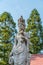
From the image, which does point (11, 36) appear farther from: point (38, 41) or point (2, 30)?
point (38, 41)

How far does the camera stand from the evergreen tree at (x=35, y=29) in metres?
26.1

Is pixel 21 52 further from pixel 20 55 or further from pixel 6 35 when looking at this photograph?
pixel 6 35

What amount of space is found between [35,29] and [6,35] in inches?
135

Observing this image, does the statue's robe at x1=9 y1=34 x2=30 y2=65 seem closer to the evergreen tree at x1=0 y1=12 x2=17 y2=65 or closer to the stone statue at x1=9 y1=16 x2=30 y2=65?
the stone statue at x1=9 y1=16 x2=30 y2=65

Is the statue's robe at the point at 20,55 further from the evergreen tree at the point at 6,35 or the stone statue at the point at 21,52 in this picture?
the evergreen tree at the point at 6,35

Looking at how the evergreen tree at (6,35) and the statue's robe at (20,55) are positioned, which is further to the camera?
the evergreen tree at (6,35)

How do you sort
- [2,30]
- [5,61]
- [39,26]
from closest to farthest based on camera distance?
[5,61]
[2,30]
[39,26]

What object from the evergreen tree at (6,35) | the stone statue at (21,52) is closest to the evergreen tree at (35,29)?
the evergreen tree at (6,35)

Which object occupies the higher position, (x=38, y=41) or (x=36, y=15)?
(x=36, y=15)

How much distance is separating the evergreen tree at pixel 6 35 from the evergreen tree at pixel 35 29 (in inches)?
81.4

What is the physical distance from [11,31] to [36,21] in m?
3.55

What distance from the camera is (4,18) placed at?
25.5 m

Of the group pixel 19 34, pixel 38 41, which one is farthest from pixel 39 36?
pixel 19 34

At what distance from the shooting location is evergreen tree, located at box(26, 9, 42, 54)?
85.8 feet
